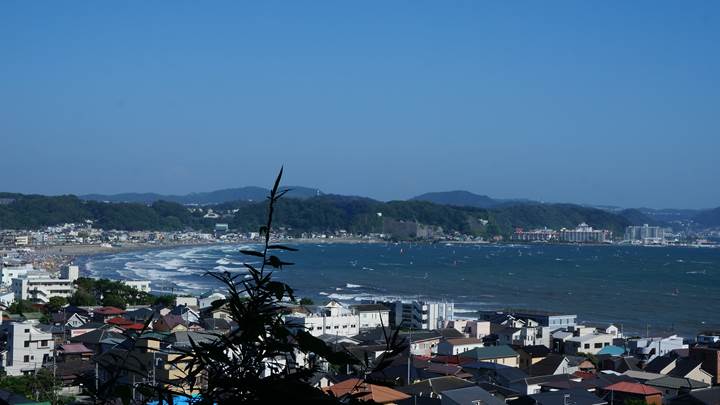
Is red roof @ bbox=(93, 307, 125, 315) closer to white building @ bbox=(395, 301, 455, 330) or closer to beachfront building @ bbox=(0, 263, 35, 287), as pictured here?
white building @ bbox=(395, 301, 455, 330)

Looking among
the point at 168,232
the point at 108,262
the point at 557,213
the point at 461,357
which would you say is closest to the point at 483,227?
the point at 557,213

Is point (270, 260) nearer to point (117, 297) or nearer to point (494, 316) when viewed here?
point (494, 316)

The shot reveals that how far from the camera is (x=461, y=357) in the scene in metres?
10.5

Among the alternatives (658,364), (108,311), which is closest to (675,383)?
(658,364)

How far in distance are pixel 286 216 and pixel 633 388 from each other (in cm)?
6360

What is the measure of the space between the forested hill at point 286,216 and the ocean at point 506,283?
2281 cm

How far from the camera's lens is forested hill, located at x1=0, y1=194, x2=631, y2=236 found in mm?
65812

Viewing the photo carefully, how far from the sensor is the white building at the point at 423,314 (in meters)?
15.2

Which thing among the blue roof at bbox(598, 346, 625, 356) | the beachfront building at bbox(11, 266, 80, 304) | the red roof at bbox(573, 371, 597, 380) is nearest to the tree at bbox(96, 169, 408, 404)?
the red roof at bbox(573, 371, 597, 380)

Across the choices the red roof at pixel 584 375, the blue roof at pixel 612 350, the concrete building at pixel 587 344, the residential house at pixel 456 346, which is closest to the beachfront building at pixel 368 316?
the residential house at pixel 456 346

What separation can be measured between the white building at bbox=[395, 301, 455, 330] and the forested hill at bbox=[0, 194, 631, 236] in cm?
4670

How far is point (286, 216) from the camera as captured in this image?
70875 millimetres

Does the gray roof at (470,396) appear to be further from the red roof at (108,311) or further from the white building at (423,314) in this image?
the red roof at (108,311)

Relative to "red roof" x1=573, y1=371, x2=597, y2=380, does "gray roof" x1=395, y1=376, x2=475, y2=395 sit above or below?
above
